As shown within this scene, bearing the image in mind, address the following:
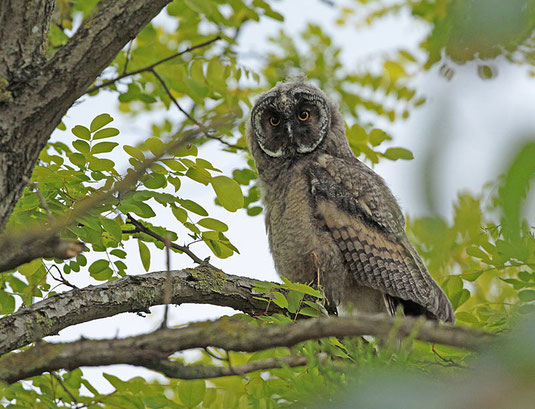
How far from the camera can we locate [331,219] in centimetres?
443

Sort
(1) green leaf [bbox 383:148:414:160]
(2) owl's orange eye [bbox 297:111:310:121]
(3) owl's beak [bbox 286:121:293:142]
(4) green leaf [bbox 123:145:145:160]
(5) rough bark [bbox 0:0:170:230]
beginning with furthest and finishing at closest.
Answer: (2) owl's orange eye [bbox 297:111:310:121] < (3) owl's beak [bbox 286:121:293:142] < (1) green leaf [bbox 383:148:414:160] < (4) green leaf [bbox 123:145:145:160] < (5) rough bark [bbox 0:0:170:230]

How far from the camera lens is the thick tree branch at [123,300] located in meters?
2.56

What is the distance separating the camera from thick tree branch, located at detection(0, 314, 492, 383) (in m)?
1.41

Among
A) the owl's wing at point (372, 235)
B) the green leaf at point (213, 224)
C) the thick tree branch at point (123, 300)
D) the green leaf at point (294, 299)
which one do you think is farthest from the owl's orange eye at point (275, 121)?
the green leaf at point (294, 299)

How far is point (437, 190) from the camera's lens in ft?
2.32

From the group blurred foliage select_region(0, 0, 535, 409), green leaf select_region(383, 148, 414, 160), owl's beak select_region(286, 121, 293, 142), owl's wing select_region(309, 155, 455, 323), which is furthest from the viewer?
owl's beak select_region(286, 121, 293, 142)

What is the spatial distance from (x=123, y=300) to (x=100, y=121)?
35.7 inches

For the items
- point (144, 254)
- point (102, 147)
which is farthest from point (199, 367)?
point (144, 254)

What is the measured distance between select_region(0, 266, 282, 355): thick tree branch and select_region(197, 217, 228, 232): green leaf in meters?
0.28

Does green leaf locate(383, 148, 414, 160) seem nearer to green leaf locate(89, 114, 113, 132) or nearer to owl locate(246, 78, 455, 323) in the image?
owl locate(246, 78, 455, 323)

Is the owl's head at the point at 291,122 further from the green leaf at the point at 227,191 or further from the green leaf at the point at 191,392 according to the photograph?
the green leaf at the point at 191,392

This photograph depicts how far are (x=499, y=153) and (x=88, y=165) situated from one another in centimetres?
260

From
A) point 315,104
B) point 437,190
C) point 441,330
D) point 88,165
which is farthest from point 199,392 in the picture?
point 315,104

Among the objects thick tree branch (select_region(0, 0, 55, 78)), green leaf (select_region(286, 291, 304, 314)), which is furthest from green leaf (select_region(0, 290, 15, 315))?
green leaf (select_region(286, 291, 304, 314))
